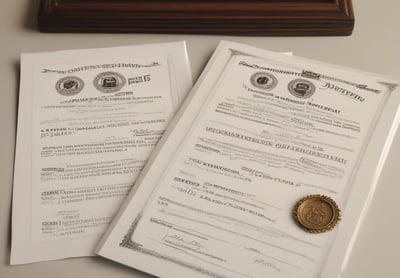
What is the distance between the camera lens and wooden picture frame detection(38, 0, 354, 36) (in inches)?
28.5

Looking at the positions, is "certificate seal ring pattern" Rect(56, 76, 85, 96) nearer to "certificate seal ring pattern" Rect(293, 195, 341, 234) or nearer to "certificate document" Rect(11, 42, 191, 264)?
"certificate document" Rect(11, 42, 191, 264)

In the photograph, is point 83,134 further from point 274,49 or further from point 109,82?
point 274,49

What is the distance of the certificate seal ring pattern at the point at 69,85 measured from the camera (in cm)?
68

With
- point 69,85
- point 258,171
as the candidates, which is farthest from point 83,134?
point 258,171

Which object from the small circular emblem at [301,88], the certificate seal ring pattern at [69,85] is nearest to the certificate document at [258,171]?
the small circular emblem at [301,88]

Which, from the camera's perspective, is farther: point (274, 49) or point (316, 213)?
point (274, 49)

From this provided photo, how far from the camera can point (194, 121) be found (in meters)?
0.65

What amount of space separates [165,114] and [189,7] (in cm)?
17

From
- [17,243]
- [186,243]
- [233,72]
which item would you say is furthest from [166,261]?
[233,72]

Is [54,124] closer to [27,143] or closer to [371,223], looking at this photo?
[27,143]

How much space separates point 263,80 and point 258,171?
0.14m

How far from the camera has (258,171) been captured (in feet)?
1.97

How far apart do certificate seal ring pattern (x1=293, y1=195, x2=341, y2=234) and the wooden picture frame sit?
0.89ft

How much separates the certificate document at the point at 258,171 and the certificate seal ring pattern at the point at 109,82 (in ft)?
0.33
